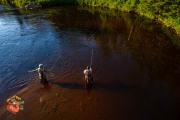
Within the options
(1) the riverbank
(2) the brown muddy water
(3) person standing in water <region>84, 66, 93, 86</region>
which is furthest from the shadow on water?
(1) the riverbank

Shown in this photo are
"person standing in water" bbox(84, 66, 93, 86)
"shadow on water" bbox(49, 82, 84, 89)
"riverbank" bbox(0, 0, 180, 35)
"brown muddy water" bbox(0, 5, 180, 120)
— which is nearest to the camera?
Result: "brown muddy water" bbox(0, 5, 180, 120)

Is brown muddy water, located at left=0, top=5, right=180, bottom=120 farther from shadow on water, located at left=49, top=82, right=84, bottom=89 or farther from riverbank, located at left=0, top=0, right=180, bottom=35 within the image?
riverbank, located at left=0, top=0, right=180, bottom=35

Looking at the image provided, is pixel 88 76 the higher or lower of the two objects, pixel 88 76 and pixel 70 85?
the higher

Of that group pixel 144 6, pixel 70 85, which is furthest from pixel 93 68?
pixel 144 6

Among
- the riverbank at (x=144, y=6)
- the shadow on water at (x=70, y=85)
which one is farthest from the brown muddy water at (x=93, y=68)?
the riverbank at (x=144, y=6)

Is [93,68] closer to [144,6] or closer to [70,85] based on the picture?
[70,85]

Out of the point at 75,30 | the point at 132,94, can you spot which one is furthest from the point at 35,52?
the point at 132,94
